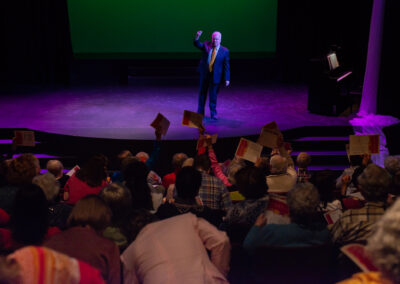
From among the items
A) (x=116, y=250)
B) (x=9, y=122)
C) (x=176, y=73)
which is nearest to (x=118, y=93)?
(x=176, y=73)

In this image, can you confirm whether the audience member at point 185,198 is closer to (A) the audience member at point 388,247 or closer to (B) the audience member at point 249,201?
(B) the audience member at point 249,201

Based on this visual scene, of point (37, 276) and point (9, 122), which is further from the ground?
point (37, 276)

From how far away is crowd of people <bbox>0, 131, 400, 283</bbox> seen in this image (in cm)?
170

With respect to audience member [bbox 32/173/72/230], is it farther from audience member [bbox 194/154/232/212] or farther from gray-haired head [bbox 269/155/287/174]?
gray-haired head [bbox 269/155/287/174]

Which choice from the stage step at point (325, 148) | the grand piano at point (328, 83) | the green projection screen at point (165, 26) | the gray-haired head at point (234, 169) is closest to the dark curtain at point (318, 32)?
the green projection screen at point (165, 26)

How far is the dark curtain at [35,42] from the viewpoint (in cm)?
1091

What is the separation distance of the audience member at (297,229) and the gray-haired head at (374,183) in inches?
13.8

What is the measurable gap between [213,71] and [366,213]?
488 centimetres

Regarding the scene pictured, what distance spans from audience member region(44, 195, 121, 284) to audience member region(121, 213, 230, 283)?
7cm

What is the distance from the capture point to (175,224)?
2221mm

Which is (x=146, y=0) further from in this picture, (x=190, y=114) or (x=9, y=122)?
(x=190, y=114)

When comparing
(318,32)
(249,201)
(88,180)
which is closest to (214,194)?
(249,201)

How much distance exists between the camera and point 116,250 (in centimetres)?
222

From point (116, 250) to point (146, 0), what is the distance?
30.7 ft
